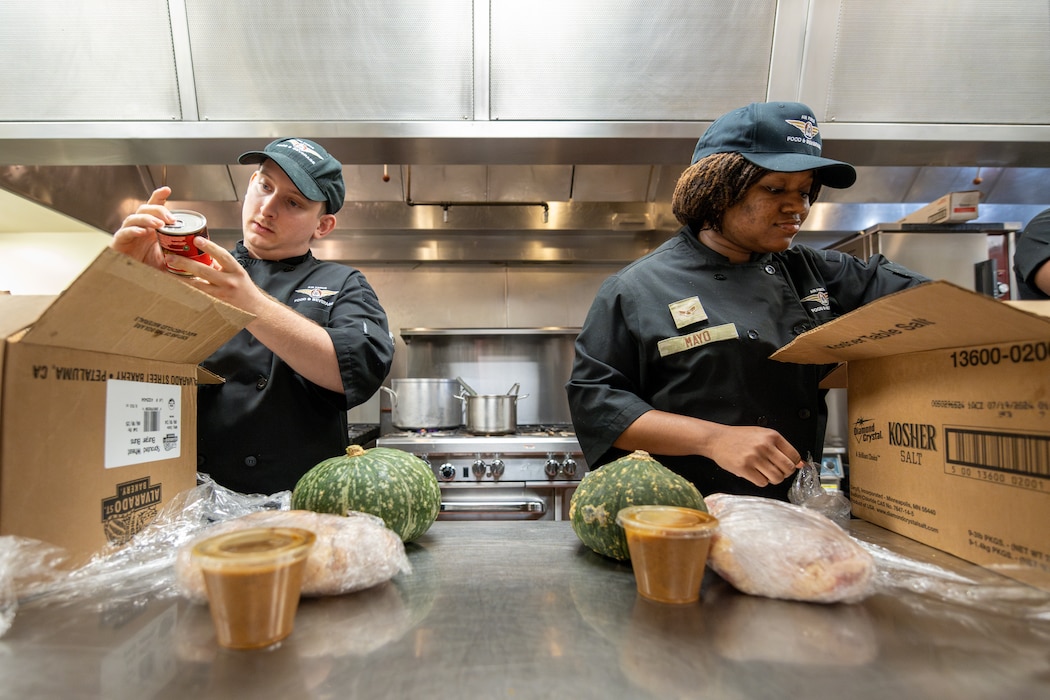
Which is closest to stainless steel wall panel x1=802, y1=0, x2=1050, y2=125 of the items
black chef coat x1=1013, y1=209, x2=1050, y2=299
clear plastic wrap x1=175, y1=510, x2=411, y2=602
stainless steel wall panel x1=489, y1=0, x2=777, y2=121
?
stainless steel wall panel x1=489, y1=0, x2=777, y2=121

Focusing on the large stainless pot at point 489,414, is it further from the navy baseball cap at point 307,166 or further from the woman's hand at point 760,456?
the woman's hand at point 760,456

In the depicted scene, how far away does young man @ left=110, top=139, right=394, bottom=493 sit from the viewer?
1083 mm

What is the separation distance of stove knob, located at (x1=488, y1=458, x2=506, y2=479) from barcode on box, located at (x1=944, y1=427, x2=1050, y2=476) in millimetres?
Result: 1841

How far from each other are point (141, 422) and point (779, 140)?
1.18 metres

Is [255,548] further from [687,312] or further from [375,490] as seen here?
[687,312]

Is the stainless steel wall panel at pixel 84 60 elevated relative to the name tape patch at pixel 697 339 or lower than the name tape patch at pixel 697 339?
elevated

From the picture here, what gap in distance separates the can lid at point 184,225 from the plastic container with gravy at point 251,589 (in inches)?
18.2

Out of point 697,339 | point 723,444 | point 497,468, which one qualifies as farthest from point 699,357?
point 497,468

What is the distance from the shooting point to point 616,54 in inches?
72.3

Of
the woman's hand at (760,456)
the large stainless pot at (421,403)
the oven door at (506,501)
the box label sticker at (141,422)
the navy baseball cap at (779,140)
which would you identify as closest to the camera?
the box label sticker at (141,422)

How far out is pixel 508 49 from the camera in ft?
6.02

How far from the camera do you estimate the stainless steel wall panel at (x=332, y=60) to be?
181 cm

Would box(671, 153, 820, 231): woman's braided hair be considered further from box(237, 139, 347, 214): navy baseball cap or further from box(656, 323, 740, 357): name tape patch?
box(237, 139, 347, 214): navy baseball cap

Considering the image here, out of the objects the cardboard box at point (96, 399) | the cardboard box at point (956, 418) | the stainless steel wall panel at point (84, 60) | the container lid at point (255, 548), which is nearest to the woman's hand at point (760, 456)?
the cardboard box at point (956, 418)
